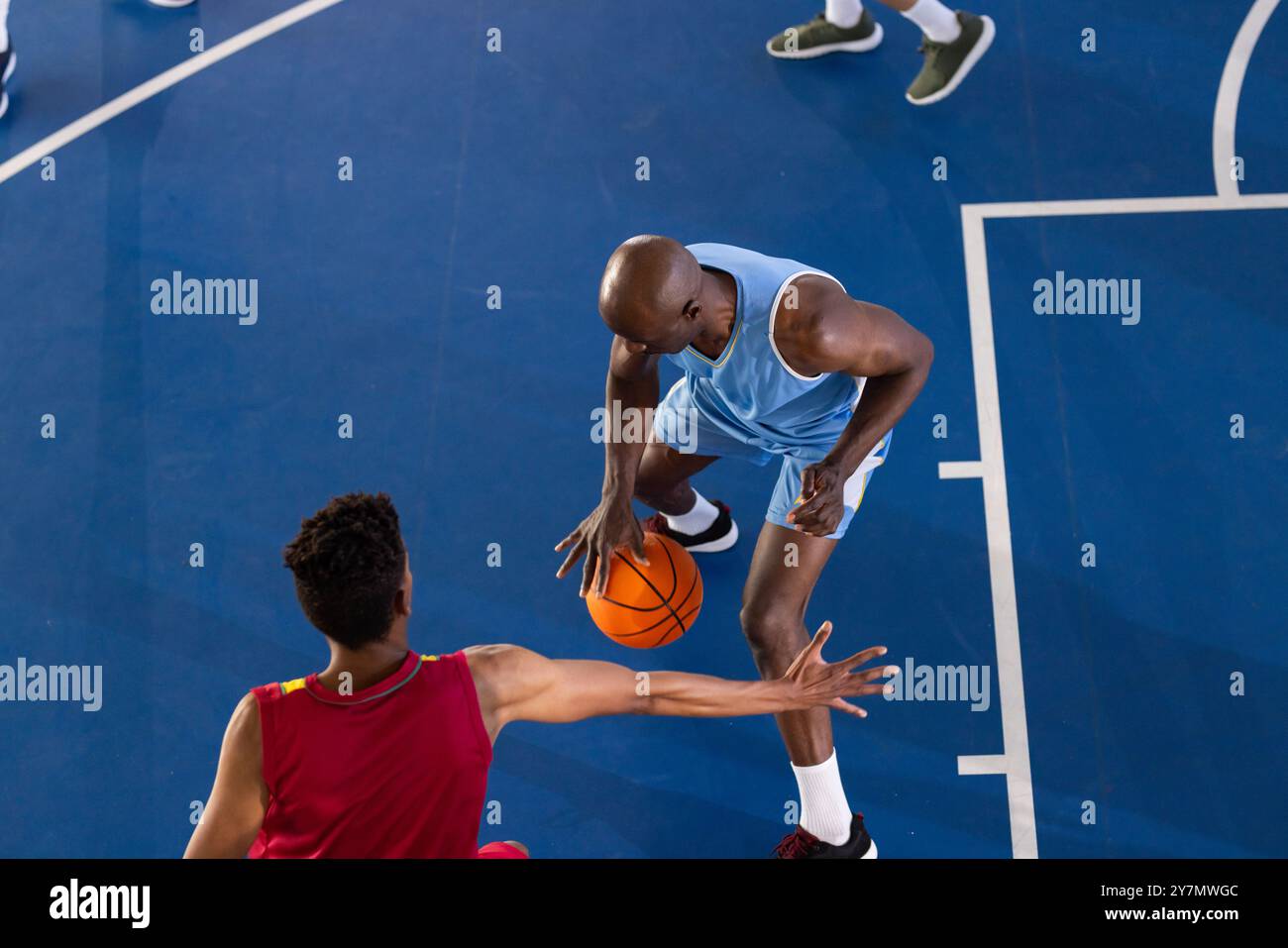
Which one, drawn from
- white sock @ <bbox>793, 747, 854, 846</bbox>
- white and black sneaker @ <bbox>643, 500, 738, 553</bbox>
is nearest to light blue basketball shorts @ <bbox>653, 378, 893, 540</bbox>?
white and black sneaker @ <bbox>643, 500, 738, 553</bbox>

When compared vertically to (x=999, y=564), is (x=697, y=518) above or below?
above

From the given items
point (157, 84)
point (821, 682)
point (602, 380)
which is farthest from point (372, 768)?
point (157, 84)

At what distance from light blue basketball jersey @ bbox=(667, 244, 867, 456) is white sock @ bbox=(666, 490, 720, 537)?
0.74 m

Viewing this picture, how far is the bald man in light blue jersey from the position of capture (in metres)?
4.29

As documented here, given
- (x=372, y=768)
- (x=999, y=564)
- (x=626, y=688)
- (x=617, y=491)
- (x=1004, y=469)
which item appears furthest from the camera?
(x=1004, y=469)

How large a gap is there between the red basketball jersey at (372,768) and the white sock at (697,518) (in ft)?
7.93

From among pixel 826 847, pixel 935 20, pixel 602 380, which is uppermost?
pixel 935 20

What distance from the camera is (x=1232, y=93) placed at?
7.11 m

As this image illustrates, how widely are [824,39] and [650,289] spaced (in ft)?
13.1

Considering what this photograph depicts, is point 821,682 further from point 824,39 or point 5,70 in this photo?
point 5,70

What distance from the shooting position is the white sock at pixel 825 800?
4941mm

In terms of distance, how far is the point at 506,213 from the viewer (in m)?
7.08

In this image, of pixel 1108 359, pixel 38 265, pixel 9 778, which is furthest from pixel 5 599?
pixel 1108 359

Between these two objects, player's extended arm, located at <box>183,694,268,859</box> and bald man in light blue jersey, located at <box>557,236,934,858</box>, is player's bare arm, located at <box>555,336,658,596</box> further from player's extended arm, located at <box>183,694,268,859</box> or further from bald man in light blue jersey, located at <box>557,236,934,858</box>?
player's extended arm, located at <box>183,694,268,859</box>
